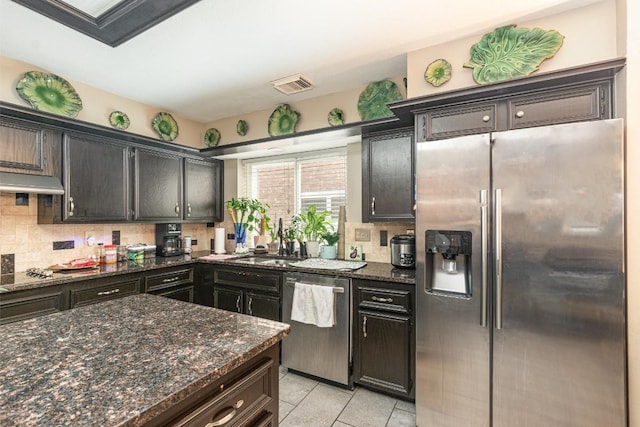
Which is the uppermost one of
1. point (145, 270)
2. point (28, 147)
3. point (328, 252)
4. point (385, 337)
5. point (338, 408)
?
point (28, 147)

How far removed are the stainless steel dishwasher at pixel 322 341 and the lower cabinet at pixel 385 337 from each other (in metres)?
0.07

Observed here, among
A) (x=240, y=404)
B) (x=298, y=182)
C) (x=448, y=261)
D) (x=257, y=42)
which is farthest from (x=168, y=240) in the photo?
(x=448, y=261)

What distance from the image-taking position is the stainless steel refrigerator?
1.50 m

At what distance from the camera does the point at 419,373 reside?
1.95 meters

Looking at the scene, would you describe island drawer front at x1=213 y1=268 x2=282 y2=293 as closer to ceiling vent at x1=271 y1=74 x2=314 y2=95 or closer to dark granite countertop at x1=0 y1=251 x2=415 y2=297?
dark granite countertop at x1=0 y1=251 x2=415 y2=297

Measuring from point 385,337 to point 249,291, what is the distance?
138 cm

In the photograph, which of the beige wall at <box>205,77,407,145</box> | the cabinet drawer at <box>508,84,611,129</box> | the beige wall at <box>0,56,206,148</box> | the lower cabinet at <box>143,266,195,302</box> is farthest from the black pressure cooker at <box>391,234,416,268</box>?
the beige wall at <box>0,56,206,148</box>

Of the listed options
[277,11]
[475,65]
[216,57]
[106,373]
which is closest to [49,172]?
[216,57]

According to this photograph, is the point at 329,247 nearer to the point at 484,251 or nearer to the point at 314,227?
the point at 314,227

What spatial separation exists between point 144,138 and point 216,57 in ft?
4.25

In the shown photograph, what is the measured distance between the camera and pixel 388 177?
2.64 metres

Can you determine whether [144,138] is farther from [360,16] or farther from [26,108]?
[360,16]

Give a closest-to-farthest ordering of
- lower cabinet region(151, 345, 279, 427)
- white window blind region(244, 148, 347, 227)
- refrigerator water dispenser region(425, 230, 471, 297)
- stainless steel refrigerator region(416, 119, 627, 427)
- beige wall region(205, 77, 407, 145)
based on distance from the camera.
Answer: lower cabinet region(151, 345, 279, 427)
stainless steel refrigerator region(416, 119, 627, 427)
refrigerator water dispenser region(425, 230, 471, 297)
beige wall region(205, 77, 407, 145)
white window blind region(244, 148, 347, 227)

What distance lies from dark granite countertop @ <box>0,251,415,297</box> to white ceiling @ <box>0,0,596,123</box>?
1.73 meters
